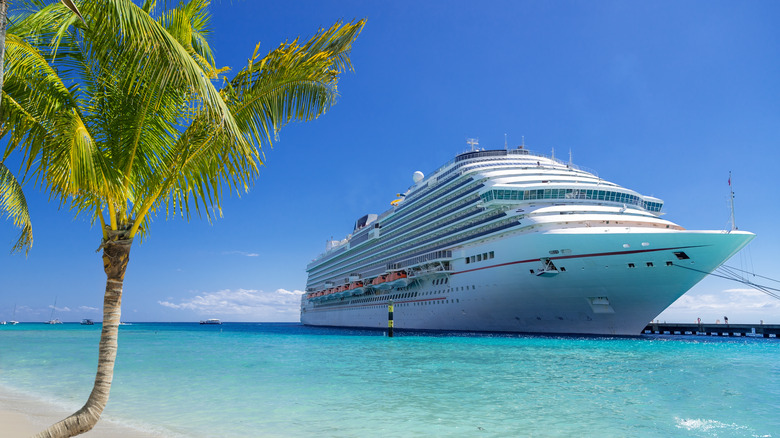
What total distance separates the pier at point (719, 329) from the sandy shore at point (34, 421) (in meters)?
61.1

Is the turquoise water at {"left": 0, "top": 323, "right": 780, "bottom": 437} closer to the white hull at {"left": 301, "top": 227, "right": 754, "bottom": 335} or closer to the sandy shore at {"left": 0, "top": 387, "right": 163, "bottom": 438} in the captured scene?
the sandy shore at {"left": 0, "top": 387, "right": 163, "bottom": 438}

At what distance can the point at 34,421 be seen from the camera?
894cm

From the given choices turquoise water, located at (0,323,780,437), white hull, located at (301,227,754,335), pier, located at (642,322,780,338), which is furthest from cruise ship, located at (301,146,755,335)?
pier, located at (642,322,780,338)

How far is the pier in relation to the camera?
5360 centimetres

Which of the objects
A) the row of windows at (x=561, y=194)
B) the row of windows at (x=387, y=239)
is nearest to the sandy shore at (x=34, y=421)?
the row of windows at (x=561, y=194)

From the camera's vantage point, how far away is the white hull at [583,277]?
91.6ft

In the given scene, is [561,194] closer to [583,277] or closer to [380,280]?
[583,277]

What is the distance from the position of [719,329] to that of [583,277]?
37.2 metres

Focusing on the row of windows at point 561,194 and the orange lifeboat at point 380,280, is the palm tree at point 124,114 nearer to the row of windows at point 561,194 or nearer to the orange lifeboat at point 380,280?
the row of windows at point 561,194

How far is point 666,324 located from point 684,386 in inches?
2234

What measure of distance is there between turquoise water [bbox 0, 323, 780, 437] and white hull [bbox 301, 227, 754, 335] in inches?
315

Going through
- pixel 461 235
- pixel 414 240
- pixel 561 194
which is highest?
pixel 561 194

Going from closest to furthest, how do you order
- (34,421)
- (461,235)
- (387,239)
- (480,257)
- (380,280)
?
1. (34,421)
2. (480,257)
3. (461,235)
4. (380,280)
5. (387,239)

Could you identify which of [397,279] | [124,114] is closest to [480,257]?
[397,279]
